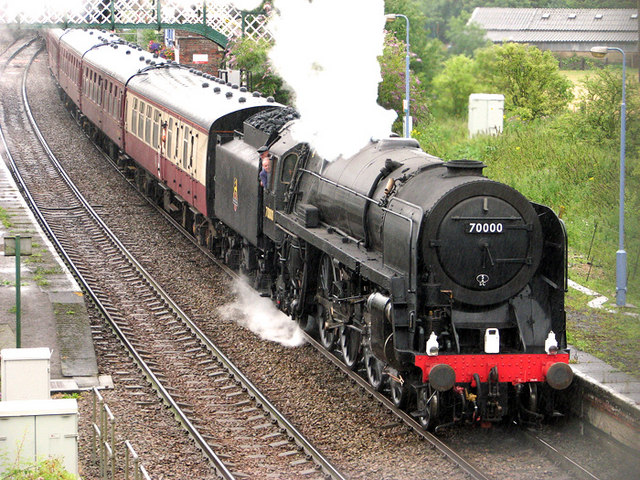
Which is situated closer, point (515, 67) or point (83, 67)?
point (515, 67)

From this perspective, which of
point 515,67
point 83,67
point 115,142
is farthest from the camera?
point 83,67

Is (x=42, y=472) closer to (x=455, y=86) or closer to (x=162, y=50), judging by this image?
(x=455, y=86)

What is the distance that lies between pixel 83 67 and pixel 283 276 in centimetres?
2080

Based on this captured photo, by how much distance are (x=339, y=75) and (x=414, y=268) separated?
4.47 meters

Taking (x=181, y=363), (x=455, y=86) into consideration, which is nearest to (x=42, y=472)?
(x=181, y=363)

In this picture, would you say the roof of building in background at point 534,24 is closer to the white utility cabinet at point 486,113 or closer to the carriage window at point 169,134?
the white utility cabinet at point 486,113

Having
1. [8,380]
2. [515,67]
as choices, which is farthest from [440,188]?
[515,67]

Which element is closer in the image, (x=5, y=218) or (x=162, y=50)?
(x=5, y=218)

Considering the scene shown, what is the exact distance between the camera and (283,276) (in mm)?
14336

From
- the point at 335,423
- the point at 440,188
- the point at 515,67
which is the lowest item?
the point at 335,423

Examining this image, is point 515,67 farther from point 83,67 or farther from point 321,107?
point 321,107

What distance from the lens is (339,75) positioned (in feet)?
43.7

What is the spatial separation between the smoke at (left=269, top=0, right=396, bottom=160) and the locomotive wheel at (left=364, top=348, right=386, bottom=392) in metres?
2.68

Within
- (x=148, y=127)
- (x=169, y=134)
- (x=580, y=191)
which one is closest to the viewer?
(x=580, y=191)
